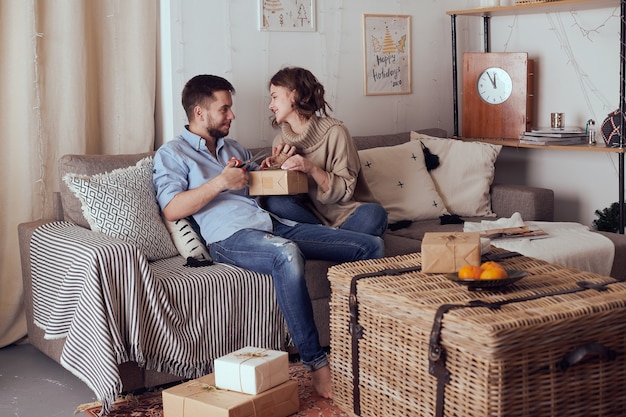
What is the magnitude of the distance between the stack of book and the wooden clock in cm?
16

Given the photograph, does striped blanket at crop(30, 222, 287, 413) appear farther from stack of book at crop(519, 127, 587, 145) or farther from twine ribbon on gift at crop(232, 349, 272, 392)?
stack of book at crop(519, 127, 587, 145)

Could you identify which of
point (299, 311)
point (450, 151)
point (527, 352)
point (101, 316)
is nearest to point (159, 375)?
point (101, 316)

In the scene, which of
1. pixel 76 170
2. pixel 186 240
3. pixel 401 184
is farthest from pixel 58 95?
pixel 401 184

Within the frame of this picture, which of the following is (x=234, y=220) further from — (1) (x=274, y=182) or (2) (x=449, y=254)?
(2) (x=449, y=254)

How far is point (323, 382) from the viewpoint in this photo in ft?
9.32

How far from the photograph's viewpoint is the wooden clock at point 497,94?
4.18m

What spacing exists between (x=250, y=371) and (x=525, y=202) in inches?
69.1

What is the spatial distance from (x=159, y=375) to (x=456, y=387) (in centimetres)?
115

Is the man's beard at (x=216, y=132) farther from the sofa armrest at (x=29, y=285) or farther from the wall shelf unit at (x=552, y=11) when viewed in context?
the wall shelf unit at (x=552, y=11)

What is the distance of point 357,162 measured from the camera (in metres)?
3.46

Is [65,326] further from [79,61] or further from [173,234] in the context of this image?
[79,61]

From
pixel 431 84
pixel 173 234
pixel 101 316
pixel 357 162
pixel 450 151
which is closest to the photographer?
pixel 101 316

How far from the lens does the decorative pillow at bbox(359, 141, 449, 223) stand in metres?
3.80

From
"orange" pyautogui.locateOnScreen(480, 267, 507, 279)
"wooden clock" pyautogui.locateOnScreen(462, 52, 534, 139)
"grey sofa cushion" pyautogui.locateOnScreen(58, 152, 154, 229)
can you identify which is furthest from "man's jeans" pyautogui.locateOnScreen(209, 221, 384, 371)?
"wooden clock" pyautogui.locateOnScreen(462, 52, 534, 139)
